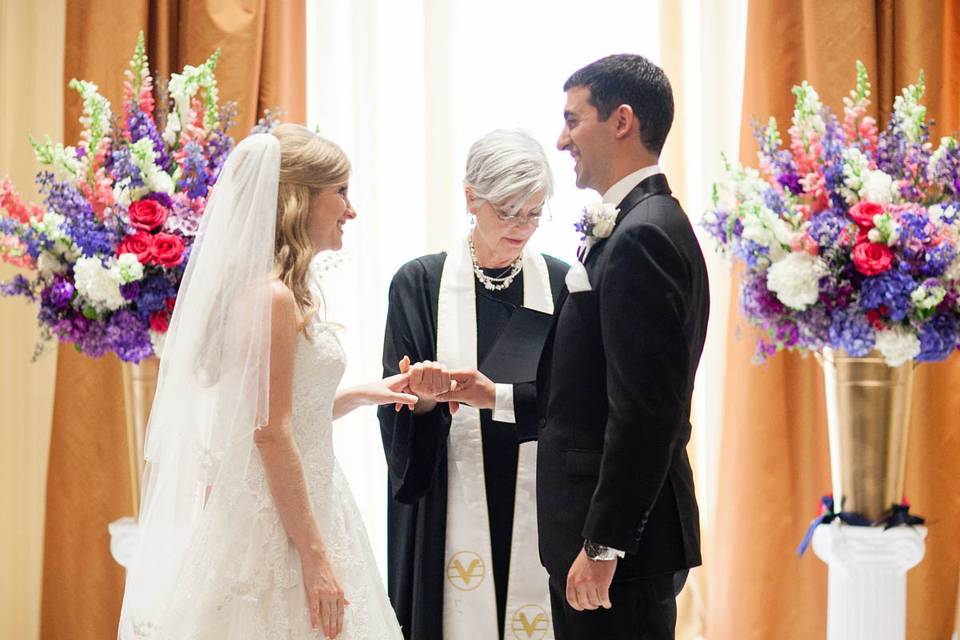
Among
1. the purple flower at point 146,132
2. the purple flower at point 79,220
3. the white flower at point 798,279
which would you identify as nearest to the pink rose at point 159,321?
the purple flower at point 79,220

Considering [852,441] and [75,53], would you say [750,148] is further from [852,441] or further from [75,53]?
[75,53]

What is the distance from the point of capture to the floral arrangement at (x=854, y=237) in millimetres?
2990

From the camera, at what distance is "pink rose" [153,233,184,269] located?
10.7ft

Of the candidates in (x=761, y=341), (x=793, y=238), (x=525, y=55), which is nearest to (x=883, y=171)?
(x=793, y=238)

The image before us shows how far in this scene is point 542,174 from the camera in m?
2.93

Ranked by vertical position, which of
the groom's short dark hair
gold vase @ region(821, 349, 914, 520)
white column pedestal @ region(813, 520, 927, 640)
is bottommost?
A: white column pedestal @ region(813, 520, 927, 640)

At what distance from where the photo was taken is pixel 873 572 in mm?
3318

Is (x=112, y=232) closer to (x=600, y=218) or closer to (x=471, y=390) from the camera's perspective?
(x=471, y=390)

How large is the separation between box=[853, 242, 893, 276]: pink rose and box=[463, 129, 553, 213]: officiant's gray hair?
916 mm

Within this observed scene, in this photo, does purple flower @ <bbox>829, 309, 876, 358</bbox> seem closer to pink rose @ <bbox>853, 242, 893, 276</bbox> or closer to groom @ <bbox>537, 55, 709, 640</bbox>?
pink rose @ <bbox>853, 242, 893, 276</bbox>

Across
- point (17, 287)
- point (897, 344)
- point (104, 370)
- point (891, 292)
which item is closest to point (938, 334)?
point (897, 344)

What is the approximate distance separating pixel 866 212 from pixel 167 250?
2.14 meters

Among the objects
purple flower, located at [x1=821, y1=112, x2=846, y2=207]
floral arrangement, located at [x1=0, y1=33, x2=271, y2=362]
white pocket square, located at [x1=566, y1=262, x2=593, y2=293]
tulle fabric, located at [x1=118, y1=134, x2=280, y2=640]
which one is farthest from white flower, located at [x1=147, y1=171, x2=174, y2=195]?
purple flower, located at [x1=821, y1=112, x2=846, y2=207]

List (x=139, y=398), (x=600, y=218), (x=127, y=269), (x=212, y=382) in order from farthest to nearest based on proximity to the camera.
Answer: (x=139, y=398), (x=127, y=269), (x=212, y=382), (x=600, y=218)
